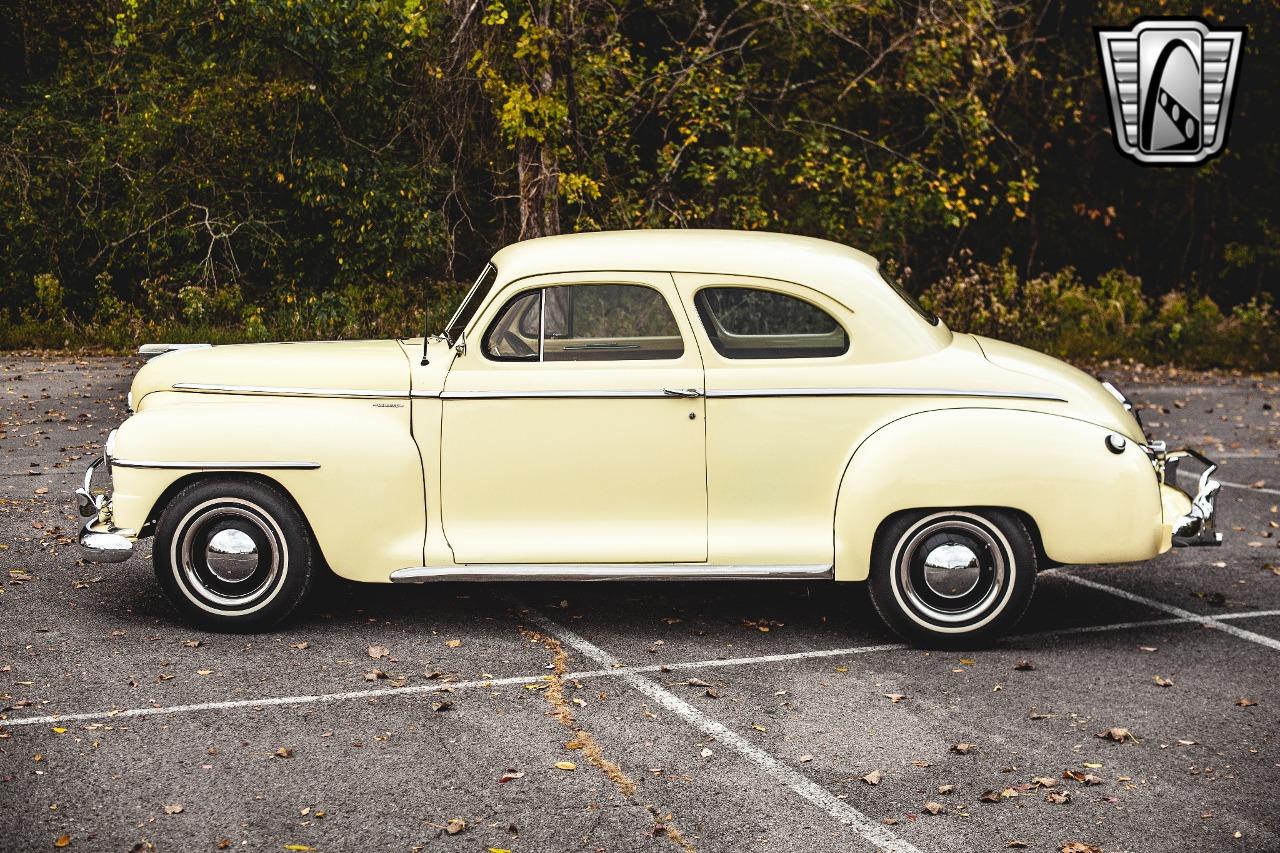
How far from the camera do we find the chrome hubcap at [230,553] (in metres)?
6.80

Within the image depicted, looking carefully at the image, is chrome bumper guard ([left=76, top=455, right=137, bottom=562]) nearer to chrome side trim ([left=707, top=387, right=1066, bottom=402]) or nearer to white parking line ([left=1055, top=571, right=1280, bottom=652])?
chrome side trim ([left=707, top=387, right=1066, bottom=402])

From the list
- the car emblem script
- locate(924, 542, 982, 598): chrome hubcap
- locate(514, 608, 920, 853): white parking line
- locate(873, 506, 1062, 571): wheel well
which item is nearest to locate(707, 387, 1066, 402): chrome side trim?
locate(873, 506, 1062, 571): wheel well

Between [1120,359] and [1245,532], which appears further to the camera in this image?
[1120,359]

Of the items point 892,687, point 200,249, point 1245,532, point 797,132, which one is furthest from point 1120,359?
point 892,687

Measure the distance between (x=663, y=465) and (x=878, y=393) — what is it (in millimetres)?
1062

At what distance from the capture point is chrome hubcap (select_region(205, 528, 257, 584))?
6.80m

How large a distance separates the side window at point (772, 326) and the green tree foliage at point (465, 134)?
770cm

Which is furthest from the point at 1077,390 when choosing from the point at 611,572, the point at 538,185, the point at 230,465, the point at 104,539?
the point at 538,185

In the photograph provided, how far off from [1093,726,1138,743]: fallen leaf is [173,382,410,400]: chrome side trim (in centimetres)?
342

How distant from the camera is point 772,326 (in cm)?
719

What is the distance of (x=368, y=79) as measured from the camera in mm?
18906

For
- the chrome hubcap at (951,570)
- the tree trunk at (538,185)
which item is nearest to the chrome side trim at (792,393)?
the chrome hubcap at (951,570)

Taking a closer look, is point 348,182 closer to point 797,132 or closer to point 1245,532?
point 797,132

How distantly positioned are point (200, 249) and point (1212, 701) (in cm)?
Answer: 1671
